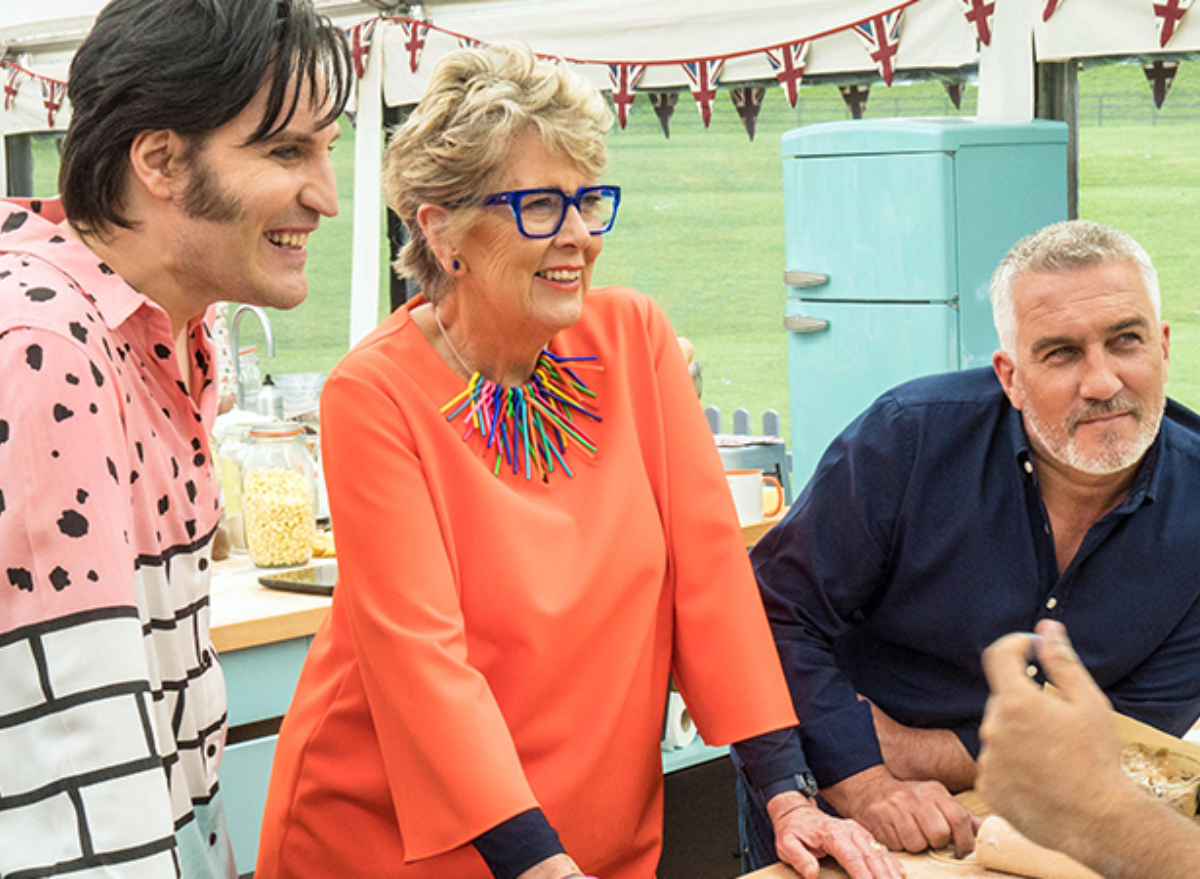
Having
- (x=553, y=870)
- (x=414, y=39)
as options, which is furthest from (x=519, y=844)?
(x=414, y=39)

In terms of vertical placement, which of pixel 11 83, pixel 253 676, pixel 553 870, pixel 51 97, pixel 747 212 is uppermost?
pixel 11 83

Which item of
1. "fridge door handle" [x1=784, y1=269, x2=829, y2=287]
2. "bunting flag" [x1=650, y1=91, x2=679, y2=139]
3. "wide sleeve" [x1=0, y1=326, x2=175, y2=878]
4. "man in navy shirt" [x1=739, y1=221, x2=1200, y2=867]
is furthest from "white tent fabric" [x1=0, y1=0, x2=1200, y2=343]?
"wide sleeve" [x1=0, y1=326, x2=175, y2=878]

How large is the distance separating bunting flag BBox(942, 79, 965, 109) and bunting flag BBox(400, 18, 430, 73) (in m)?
2.14

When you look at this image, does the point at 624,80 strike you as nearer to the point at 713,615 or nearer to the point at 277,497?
the point at 277,497

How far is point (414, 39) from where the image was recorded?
17.9 feet

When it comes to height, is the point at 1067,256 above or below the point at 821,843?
above

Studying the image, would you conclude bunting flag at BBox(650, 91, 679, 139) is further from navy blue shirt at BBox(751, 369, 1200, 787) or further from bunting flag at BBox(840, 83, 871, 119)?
navy blue shirt at BBox(751, 369, 1200, 787)

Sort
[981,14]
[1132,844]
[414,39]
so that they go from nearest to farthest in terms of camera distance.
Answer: [1132,844] → [981,14] → [414,39]

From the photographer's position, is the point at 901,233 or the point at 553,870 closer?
the point at 553,870

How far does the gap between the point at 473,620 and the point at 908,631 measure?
68 centimetres

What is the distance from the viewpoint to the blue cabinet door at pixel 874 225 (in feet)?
12.8

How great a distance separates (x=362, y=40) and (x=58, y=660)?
16.2ft

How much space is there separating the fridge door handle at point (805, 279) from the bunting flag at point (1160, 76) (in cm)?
108

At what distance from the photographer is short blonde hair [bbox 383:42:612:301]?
1.52m
